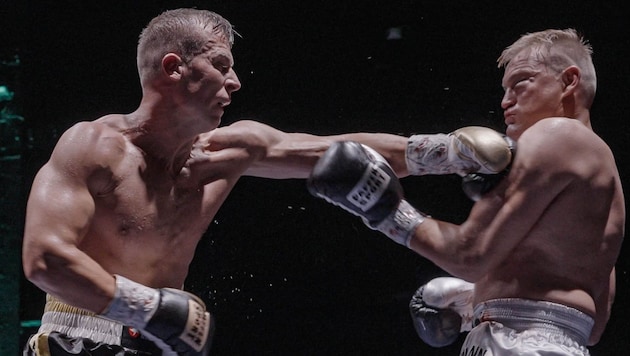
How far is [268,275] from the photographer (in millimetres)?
3852

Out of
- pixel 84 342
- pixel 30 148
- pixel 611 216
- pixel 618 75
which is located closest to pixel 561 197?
pixel 611 216

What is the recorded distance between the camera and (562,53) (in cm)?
243

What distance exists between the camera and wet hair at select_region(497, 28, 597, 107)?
242 centimetres

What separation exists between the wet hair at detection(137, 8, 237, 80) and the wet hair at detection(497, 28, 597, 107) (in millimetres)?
867

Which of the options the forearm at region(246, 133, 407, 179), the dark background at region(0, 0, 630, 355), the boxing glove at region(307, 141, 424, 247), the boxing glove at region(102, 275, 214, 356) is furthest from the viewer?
the dark background at region(0, 0, 630, 355)

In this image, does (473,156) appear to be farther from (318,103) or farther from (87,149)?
(318,103)

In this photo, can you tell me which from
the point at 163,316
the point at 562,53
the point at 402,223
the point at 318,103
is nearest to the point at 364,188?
the point at 402,223

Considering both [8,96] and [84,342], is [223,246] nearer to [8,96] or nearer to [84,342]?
[8,96]

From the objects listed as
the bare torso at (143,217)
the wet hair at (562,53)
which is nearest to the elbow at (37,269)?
the bare torso at (143,217)

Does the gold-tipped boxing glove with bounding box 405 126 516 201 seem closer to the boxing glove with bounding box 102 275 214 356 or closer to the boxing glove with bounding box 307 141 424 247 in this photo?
the boxing glove with bounding box 307 141 424 247

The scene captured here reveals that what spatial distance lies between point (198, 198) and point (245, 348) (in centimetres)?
146

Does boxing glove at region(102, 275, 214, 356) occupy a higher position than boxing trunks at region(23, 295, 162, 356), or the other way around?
boxing glove at region(102, 275, 214, 356)

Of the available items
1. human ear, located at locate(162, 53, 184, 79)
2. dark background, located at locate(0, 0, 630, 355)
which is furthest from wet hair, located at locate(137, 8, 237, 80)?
dark background, located at locate(0, 0, 630, 355)

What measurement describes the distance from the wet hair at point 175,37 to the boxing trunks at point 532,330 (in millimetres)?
1075
